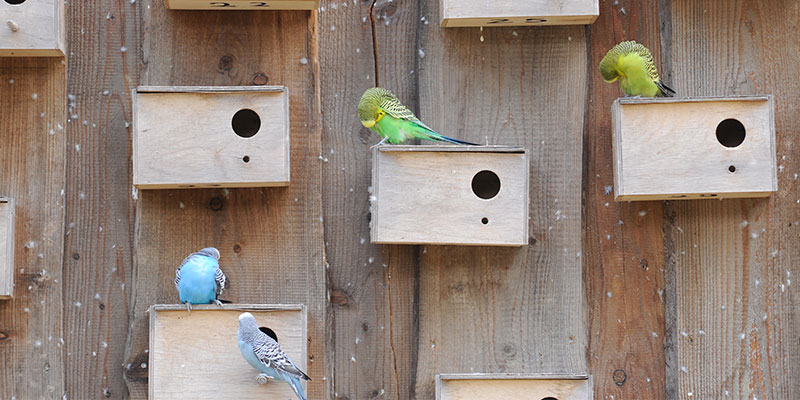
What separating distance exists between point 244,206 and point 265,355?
50 cm

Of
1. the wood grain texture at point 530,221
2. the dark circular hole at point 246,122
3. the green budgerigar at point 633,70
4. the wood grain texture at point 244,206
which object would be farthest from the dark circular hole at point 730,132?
the dark circular hole at point 246,122

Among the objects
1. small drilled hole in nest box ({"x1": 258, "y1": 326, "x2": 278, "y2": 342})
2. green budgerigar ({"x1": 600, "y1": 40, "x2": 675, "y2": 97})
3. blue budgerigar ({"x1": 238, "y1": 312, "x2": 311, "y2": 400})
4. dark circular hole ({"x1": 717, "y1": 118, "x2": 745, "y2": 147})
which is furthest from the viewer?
dark circular hole ({"x1": 717, "y1": 118, "x2": 745, "y2": 147})

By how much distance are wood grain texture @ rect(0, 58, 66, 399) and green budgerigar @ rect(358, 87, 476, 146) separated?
79cm

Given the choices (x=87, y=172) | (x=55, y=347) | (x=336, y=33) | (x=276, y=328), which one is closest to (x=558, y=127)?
(x=336, y=33)

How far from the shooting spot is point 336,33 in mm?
2658

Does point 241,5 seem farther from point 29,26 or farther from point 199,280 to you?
point 199,280

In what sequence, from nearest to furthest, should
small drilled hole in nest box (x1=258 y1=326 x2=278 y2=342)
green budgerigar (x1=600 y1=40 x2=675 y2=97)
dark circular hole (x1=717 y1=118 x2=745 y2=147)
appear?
small drilled hole in nest box (x1=258 y1=326 x2=278 y2=342), green budgerigar (x1=600 y1=40 x2=675 y2=97), dark circular hole (x1=717 y1=118 x2=745 y2=147)

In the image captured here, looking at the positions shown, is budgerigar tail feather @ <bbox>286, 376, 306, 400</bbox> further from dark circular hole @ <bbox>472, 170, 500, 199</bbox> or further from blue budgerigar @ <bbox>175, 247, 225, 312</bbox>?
dark circular hole @ <bbox>472, 170, 500, 199</bbox>

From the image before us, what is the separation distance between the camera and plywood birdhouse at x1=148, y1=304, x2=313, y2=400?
2.28m

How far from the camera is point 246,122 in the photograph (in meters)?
2.66

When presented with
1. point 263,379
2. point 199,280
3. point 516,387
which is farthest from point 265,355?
point 516,387

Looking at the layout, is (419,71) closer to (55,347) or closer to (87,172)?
(87,172)

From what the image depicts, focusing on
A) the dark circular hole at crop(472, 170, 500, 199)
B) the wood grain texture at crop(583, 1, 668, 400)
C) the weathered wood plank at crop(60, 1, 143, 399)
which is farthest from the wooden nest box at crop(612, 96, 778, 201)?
the weathered wood plank at crop(60, 1, 143, 399)

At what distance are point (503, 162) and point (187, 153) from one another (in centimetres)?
74
